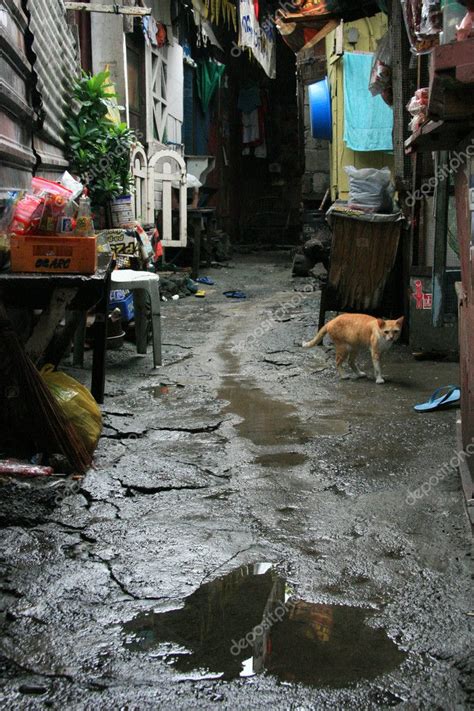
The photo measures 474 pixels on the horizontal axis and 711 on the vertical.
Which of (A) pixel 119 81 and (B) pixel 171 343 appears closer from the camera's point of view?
(B) pixel 171 343

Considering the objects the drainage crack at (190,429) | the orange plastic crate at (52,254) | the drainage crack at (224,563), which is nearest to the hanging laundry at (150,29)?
the orange plastic crate at (52,254)

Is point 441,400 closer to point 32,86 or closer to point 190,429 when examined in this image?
point 190,429

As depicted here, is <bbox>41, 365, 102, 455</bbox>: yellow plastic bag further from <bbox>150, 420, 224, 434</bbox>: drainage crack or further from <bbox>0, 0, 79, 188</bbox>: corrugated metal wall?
<bbox>0, 0, 79, 188</bbox>: corrugated metal wall

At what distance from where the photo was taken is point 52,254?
14.5 ft

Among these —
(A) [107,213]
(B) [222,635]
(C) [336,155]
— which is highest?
(C) [336,155]

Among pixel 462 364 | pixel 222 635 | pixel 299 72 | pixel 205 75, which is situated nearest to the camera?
pixel 222 635

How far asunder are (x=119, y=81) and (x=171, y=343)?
14.0 feet

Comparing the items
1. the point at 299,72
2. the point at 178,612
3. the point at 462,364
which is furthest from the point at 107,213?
the point at 299,72

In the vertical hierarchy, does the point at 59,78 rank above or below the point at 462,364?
above

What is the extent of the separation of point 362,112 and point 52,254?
8.63 metres

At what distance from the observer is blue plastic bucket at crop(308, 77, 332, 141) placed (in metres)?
13.4

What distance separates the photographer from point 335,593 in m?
2.91

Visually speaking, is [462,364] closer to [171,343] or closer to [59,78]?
[171,343]

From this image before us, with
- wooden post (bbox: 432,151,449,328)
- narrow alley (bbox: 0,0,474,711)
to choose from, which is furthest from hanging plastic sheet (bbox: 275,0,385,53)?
wooden post (bbox: 432,151,449,328)
